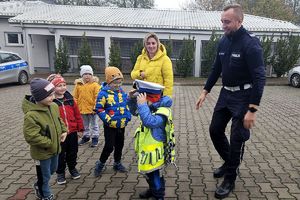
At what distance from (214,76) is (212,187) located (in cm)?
152

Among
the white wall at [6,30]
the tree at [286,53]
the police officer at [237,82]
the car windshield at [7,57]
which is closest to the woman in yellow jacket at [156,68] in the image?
the police officer at [237,82]

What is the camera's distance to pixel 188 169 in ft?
14.5

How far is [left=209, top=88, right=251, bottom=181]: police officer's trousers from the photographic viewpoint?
3.46 meters

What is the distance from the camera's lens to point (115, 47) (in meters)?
17.0

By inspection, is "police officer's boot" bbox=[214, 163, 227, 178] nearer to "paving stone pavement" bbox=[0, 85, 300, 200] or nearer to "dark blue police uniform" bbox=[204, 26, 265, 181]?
"paving stone pavement" bbox=[0, 85, 300, 200]

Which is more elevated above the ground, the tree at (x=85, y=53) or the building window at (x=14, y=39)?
the building window at (x=14, y=39)

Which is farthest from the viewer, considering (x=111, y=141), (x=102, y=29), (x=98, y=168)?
(x=102, y=29)

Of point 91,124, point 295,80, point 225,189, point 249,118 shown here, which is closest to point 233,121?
point 249,118

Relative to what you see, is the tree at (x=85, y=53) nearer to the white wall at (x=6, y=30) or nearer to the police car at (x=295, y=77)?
the white wall at (x=6, y=30)

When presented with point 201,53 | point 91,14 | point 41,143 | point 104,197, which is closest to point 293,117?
point 104,197

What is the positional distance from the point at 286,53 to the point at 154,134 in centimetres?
1583

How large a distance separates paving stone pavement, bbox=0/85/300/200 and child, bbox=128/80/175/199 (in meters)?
0.60

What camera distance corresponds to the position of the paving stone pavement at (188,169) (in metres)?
3.69

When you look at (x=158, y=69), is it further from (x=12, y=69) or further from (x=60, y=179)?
(x=12, y=69)
